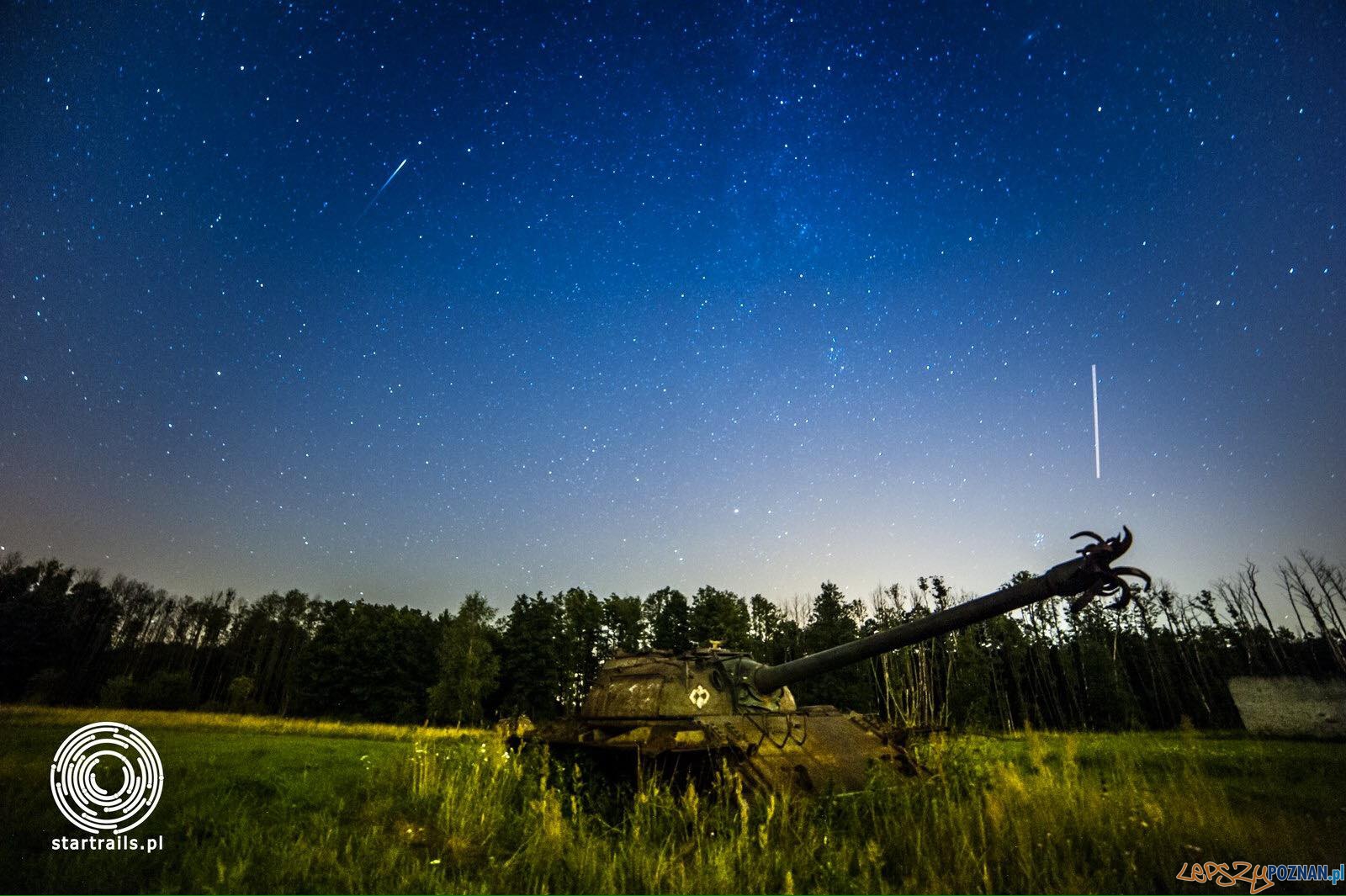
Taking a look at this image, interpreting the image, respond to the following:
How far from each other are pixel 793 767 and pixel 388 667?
6149 cm

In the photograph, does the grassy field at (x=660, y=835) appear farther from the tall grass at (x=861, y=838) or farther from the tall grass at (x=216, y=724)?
the tall grass at (x=216, y=724)

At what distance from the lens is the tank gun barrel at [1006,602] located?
21.8ft

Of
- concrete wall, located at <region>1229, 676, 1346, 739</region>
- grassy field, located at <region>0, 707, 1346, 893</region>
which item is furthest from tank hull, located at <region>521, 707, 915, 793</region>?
concrete wall, located at <region>1229, 676, 1346, 739</region>

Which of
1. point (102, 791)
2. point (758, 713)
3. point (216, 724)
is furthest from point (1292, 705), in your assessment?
point (216, 724)

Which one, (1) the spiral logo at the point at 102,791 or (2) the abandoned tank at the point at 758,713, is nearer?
(1) the spiral logo at the point at 102,791

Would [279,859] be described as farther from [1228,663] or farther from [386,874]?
[1228,663]

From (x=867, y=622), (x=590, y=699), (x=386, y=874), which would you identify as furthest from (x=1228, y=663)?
(x=386, y=874)

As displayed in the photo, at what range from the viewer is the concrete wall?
86.9 ft

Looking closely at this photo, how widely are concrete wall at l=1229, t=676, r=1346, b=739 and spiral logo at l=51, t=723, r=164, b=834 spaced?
42.5 metres

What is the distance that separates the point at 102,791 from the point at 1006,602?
11514 mm

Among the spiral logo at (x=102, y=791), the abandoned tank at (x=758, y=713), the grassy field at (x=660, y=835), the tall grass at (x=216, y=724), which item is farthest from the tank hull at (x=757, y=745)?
the tall grass at (x=216, y=724)

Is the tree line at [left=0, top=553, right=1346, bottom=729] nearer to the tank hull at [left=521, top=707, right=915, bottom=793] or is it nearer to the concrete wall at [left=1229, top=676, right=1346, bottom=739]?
the concrete wall at [left=1229, top=676, right=1346, bottom=739]

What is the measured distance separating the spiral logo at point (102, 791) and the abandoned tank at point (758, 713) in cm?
452

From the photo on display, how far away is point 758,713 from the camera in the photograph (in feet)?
27.3
